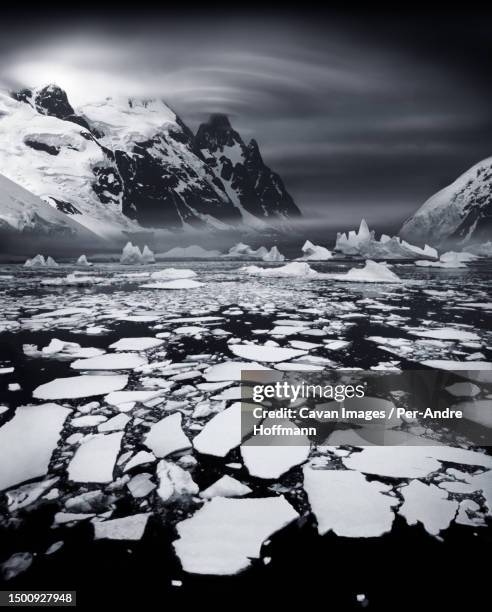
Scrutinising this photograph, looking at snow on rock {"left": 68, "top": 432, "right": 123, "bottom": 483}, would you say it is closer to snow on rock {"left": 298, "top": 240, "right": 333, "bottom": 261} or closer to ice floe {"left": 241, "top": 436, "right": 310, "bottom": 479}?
ice floe {"left": 241, "top": 436, "right": 310, "bottom": 479}

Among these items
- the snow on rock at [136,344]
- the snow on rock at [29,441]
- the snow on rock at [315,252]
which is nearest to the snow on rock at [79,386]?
the snow on rock at [29,441]

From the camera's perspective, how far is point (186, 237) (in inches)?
7402

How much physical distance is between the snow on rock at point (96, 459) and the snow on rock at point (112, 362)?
143 centimetres

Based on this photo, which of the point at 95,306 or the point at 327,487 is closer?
the point at 327,487

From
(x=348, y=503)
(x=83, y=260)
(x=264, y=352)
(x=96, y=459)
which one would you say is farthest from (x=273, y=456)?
(x=83, y=260)

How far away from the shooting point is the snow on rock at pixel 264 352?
386cm

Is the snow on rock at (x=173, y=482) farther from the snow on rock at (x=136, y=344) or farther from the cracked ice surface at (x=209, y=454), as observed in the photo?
the snow on rock at (x=136, y=344)

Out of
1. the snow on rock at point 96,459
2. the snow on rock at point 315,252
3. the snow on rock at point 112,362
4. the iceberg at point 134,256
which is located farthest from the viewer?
the snow on rock at point 315,252

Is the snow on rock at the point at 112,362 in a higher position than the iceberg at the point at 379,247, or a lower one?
lower

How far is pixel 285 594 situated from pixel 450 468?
3.82 feet

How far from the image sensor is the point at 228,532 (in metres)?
1.46

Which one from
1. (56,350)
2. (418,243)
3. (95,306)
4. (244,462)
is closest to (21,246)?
(95,306)

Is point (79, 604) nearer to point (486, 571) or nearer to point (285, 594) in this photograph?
point (285, 594)

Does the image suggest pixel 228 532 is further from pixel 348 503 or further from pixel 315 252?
pixel 315 252
